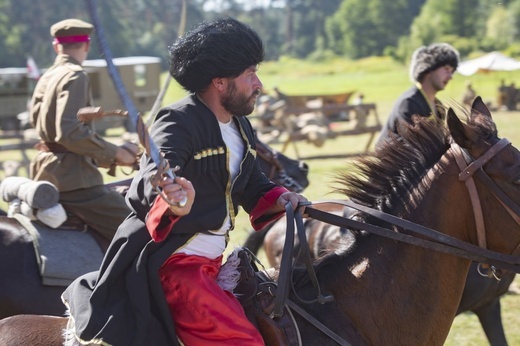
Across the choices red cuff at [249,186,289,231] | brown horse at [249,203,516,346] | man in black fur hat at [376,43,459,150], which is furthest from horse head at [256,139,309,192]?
red cuff at [249,186,289,231]

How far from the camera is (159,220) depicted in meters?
2.89

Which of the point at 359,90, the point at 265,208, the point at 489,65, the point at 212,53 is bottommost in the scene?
the point at 359,90

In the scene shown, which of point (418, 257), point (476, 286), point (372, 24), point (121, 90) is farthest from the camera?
point (372, 24)

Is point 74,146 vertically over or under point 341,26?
over

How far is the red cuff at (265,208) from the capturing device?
362 centimetres

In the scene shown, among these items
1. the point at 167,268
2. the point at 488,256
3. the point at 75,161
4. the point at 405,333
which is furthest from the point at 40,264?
the point at 488,256

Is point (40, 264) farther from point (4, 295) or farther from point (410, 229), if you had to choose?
point (410, 229)

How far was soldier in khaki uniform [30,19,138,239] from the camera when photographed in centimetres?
535

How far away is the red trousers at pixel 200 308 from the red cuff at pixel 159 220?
31 cm

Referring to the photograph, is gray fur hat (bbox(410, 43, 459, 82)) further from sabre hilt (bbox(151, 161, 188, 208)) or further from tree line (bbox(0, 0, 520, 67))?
tree line (bbox(0, 0, 520, 67))

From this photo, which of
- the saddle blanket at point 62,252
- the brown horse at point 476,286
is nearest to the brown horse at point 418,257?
the saddle blanket at point 62,252

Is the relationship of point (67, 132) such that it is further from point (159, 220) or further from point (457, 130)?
point (457, 130)

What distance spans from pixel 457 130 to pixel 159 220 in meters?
1.34

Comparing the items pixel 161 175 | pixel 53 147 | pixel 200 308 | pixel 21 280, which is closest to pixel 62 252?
pixel 21 280
